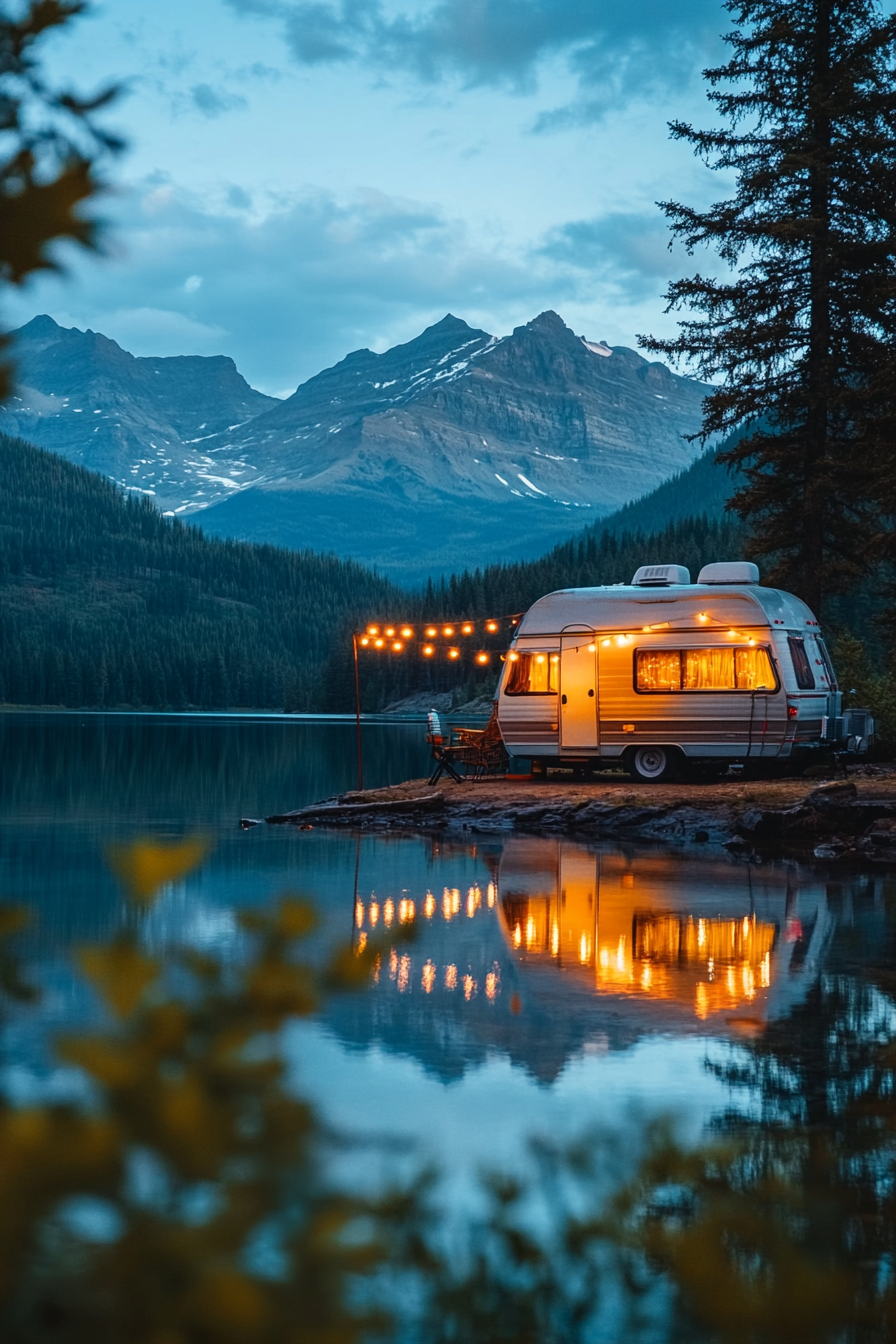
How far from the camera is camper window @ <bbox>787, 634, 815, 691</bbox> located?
2700 centimetres

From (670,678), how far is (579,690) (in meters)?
1.92

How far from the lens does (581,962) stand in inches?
492

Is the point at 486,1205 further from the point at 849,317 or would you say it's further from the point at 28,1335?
the point at 849,317

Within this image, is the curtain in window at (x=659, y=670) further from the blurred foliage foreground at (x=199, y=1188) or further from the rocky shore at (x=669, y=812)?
the blurred foliage foreground at (x=199, y=1188)

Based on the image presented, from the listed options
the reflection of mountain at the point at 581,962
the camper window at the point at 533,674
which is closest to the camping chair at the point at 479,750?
the camper window at the point at 533,674

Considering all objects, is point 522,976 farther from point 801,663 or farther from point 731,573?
point 731,573

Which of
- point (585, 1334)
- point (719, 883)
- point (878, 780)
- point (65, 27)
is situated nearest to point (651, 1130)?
point (585, 1334)

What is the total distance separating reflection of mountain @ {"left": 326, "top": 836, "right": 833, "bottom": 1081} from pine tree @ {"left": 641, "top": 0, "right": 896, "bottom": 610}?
12782mm

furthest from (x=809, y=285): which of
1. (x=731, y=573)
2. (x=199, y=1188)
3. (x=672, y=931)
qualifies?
(x=199, y=1188)

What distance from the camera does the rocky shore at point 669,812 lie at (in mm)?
21781

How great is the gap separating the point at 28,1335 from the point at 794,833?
2169 cm

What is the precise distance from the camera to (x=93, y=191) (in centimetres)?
187

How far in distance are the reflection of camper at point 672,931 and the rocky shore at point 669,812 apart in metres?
2.78

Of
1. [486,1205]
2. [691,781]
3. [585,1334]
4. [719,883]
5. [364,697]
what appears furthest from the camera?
[364,697]
